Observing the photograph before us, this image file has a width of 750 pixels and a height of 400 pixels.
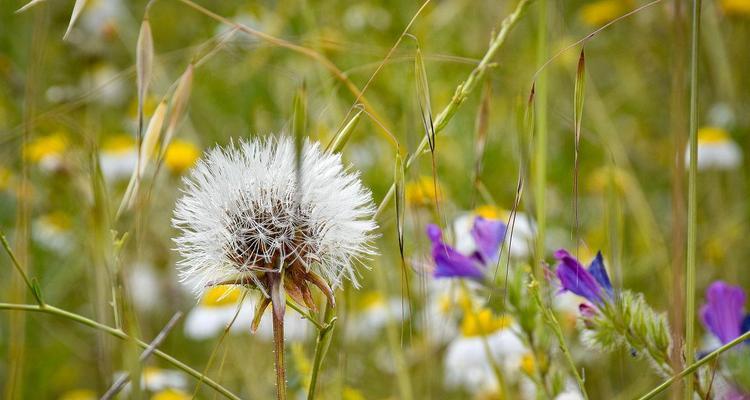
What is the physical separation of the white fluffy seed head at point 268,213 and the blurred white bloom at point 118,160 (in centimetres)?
115

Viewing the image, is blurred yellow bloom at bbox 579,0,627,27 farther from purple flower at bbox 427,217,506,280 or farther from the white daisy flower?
purple flower at bbox 427,217,506,280

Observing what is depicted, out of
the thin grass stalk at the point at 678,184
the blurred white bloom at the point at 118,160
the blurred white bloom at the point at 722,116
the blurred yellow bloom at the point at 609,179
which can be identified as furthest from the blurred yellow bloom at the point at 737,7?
the thin grass stalk at the point at 678,184

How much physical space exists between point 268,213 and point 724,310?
11.4 inches

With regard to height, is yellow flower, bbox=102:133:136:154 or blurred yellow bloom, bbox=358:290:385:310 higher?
yellow flower, bbox=102:133:136:154

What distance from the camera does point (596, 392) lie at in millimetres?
1209

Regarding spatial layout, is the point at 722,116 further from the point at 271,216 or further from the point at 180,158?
the point at 271,216

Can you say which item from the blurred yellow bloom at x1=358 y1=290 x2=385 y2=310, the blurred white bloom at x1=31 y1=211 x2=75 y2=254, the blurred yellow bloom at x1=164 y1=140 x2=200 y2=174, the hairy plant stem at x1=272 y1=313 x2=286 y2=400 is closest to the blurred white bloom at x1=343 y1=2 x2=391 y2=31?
the blurred yellow bloom at x1=164 y1=140 x2=200 y2=174

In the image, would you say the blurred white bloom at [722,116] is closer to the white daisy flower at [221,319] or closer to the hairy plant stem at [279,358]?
the white daisy flower at [221,319]

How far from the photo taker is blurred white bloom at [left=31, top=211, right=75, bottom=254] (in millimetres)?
1557

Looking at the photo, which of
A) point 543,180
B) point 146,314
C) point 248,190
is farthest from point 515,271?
point 146,314

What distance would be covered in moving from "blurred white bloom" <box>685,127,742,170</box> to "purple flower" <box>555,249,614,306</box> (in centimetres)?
99

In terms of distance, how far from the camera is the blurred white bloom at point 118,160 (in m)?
1.55

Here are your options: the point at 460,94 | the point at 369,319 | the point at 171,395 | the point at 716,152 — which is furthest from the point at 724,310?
the point at 716,152

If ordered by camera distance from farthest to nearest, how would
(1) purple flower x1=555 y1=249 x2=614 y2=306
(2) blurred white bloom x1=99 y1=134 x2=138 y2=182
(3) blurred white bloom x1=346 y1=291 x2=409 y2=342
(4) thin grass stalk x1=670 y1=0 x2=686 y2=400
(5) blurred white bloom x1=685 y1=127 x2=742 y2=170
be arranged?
(2) blurred white bloom x1=99 y1=134 x2=138 y2=182, (5) blurred white bloom x1=685 y1=127 x2=742 y2=170, (3) blurred white bloom x1=346 y1=291 x2=409 y2=342, (1) purple flower x1=555 y1=249 x2=614 y2=306, (4) thin grass stalk x1=670 y1=0 x2=686 y2=400
